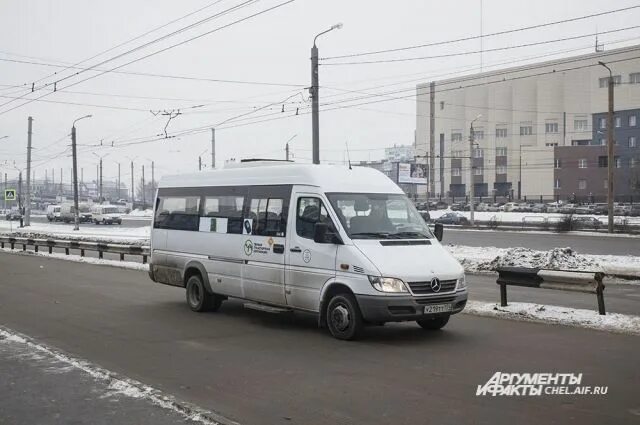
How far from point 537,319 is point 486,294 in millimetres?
3791

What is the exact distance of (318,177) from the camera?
33.4 ft

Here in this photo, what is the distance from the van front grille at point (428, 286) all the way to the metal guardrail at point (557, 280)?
2.97 metres

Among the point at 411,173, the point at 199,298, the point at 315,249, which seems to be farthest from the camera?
the point at 411,173

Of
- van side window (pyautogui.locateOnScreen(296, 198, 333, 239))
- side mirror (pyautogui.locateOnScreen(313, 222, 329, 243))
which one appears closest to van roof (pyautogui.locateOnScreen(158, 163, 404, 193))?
van side window (pyautogui.locateOnScreen(296, 198, 333, 239))

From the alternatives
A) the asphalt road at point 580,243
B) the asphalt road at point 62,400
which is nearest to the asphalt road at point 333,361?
the asphalt road at point 62,400

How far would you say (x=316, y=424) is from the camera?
224 inches

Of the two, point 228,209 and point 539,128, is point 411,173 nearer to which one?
point 539,128

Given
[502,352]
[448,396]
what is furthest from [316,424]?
[502,352]

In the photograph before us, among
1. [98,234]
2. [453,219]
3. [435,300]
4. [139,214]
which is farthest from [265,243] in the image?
[139,214]

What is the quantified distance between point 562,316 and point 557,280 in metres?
0.67

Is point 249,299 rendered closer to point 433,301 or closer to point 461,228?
point 433,301

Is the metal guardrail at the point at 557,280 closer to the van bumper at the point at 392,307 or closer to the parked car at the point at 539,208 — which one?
the van bumper at the point at 392,307

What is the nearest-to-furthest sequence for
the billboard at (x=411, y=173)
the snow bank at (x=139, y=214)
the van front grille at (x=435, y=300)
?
the van front grille at (x=435, y=300) → the billboard at (x=411, y=173) → the snow bank at (x=139, y=214)

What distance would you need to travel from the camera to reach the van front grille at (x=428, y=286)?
8.88m
